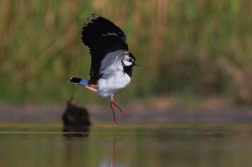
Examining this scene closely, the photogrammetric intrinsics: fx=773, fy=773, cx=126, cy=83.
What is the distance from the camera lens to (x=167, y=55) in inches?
566

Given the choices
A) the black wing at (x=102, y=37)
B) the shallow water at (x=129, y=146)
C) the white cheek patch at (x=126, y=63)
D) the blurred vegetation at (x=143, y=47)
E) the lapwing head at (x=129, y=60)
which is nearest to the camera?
the shallow water at (x=129, y=146)

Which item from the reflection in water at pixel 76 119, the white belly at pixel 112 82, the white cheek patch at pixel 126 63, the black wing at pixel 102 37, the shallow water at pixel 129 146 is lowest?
the shallow water at pixel 129 146

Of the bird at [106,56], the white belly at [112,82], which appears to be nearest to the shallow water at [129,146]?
the white belly at [112,82]

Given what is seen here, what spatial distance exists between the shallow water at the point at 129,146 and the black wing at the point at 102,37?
1076 mm

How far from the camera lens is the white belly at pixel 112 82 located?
10.1m

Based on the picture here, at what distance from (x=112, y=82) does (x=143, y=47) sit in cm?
428

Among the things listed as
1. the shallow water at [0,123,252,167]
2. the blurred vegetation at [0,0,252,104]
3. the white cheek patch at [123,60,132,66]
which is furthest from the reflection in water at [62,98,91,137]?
the blurred vegetation at [0,0,252,104]

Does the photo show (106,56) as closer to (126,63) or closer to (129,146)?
(126,63)

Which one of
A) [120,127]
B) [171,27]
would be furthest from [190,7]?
[120,127]

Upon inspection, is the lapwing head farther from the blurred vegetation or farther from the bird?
the blurred vegetation

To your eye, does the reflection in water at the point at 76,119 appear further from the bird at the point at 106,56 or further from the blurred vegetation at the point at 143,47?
the blurred vegetation at the point at 143,47

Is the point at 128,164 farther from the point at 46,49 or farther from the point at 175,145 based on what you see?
the point at 46,49

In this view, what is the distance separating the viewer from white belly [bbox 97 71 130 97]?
10.1 metres

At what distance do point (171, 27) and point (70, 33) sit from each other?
6.29 ft
